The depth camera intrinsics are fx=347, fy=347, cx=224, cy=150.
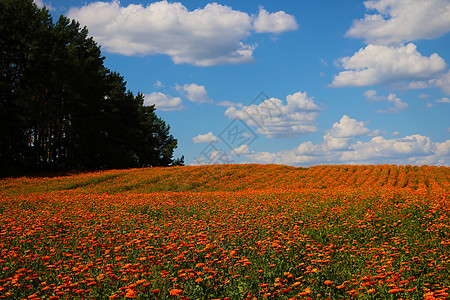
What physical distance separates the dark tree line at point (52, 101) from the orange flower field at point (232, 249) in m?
21.7

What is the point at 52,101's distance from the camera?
37.6 metres

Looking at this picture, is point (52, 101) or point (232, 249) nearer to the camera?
point (232, 249)

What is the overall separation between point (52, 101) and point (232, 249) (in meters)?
36.2

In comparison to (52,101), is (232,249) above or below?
below

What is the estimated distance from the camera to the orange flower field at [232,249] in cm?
548

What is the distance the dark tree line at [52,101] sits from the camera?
35312 millimetres

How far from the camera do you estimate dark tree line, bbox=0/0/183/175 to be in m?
35.3

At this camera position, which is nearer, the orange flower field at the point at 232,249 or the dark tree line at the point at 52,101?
the orange flower field at the point at 232,249

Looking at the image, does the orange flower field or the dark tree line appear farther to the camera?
the dark tree line

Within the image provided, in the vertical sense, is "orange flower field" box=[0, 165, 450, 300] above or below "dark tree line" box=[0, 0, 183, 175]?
below

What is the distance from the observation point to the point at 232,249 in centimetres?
767

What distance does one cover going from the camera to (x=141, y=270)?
19.2ft

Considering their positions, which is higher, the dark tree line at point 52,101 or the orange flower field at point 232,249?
the dark tree line at point 52,101

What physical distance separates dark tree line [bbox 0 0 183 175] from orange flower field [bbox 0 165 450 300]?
21733 millimetres
